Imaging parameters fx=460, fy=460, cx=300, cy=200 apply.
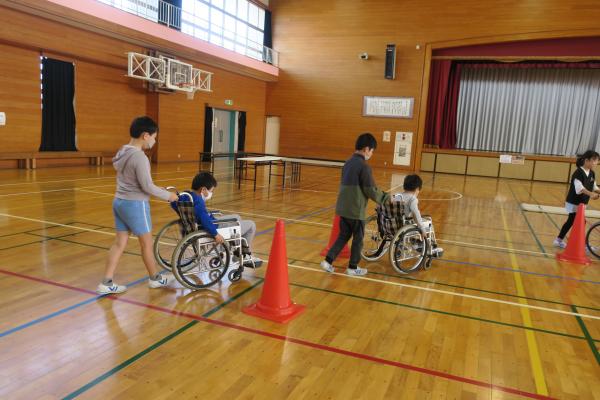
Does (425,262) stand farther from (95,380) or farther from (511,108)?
(511,108)

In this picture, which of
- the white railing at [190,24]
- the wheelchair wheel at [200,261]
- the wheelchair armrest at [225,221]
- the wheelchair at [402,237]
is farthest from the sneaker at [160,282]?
the white railing at [190,24]

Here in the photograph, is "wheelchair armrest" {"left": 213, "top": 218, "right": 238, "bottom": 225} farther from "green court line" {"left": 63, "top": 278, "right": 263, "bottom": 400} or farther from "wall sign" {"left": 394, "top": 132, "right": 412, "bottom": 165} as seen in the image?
"wall sign" {"left": 394, "top": 132, "right": 412, "bottom": 165}

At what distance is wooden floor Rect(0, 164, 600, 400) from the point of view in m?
2.43

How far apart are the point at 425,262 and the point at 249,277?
1.78 metres

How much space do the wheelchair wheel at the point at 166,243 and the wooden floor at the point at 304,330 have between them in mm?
239

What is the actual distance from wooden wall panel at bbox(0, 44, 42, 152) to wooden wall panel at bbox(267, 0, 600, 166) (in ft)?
36.9

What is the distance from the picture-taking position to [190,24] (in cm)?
1535

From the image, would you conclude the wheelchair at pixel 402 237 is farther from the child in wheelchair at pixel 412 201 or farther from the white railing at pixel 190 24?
the white railing at pixel 190 24

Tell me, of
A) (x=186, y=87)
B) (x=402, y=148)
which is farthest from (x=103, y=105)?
(x=402, y=148)

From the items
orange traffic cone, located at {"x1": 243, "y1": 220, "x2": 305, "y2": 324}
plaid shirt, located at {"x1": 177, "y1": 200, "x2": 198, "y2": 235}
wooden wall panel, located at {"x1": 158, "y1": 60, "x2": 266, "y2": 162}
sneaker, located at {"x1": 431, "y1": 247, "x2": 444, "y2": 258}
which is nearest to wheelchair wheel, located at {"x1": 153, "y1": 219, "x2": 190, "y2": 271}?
plaid shirt, located at {"x1": 177, "y1": 200, "x2": 198, "y2": 235}

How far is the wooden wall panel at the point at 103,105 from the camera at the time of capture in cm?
1267

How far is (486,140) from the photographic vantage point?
19.5m

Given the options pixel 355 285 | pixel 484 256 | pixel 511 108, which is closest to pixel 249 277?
pixel 355 285

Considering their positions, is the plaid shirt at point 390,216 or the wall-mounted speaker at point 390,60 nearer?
the plaid shirt at point 390,216
